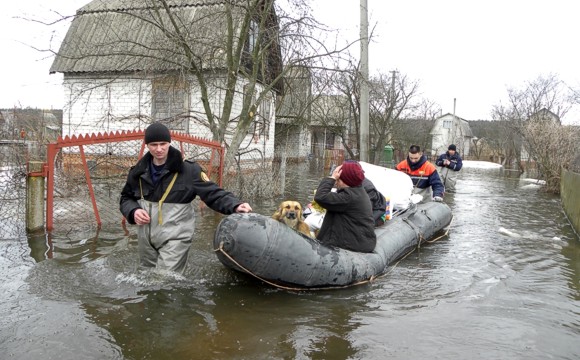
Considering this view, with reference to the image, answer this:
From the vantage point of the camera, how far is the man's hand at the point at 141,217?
15.7 ft

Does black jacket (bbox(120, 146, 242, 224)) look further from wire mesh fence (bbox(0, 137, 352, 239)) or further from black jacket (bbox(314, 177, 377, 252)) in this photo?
wire mesh fence (bbox(0, 137, 352, 239))

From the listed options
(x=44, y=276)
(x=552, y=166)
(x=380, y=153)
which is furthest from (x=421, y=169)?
(x=380, y=153)

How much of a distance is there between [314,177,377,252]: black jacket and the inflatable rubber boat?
161mm

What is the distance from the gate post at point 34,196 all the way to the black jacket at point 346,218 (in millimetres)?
4293

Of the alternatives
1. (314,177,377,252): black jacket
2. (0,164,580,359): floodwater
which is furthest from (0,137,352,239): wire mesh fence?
(314,177,377,252): black jacket

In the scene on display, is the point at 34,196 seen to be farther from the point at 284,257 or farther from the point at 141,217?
the point at 284,257

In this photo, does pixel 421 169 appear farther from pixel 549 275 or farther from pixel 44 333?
pixel 44 333

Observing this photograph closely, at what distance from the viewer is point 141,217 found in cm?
477

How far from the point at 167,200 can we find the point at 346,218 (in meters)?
2.06

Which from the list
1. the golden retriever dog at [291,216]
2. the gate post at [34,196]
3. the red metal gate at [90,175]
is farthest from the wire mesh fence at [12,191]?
the golden retriever dog at [291,216]

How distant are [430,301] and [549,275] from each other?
2.25 m

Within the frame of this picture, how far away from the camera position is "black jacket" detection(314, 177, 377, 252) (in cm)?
561

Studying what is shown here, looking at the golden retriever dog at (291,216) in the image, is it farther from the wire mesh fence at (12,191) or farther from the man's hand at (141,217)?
the wire mesh fence at (12,191)

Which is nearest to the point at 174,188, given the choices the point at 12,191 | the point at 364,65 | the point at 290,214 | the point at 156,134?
the point at 156,134
